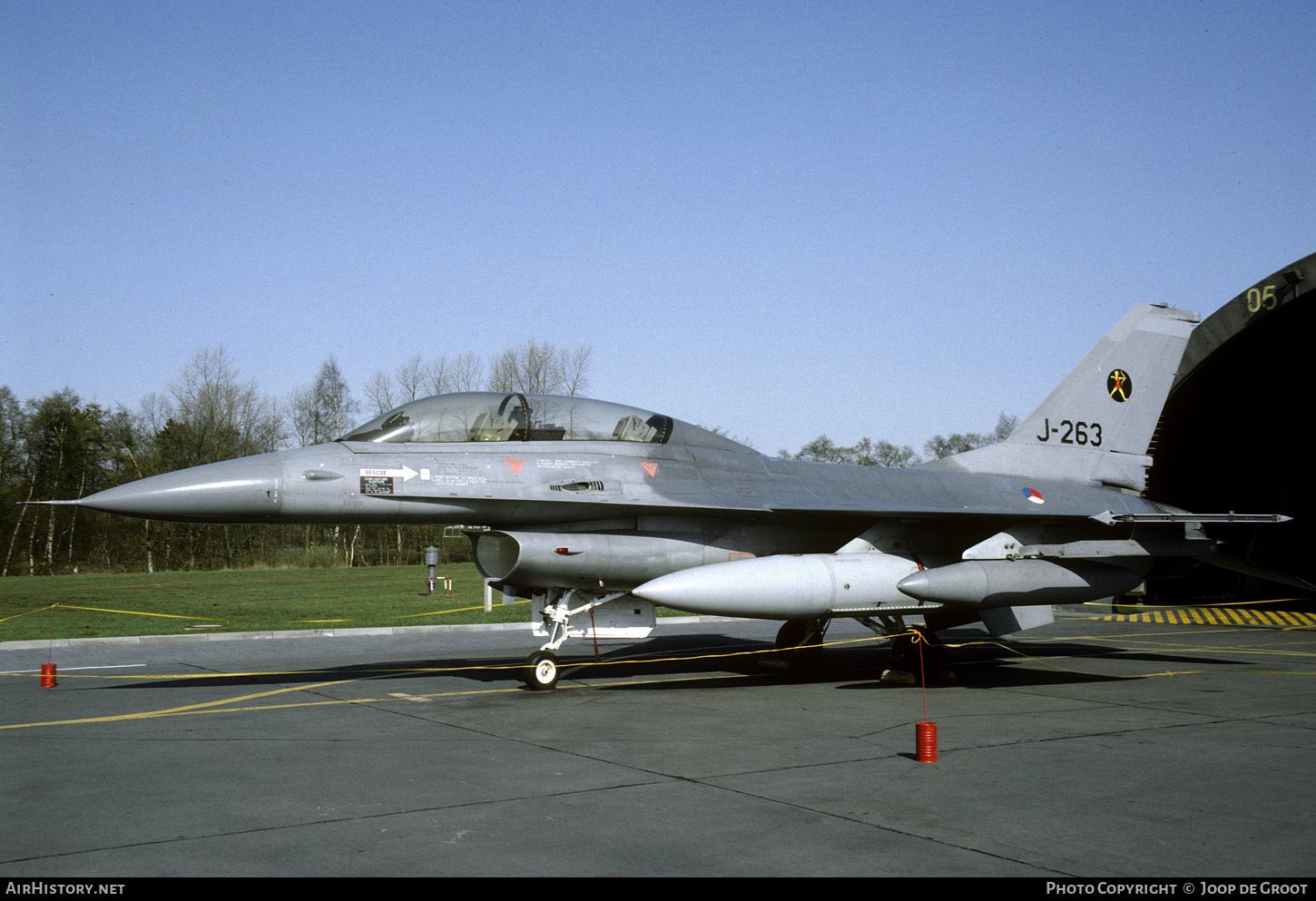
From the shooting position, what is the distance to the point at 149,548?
4103 cm

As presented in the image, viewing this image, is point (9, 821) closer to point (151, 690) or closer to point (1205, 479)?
point (151, 690)

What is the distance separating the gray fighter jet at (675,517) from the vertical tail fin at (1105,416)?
2.88 feet

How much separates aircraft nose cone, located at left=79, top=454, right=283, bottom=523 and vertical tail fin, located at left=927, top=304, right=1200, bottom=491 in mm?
9194

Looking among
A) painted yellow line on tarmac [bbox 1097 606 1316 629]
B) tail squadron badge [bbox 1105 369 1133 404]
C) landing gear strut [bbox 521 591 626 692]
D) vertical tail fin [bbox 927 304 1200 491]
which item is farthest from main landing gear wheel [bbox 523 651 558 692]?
painted yellow line on tarmac [bbox 1097 606 1316 629]

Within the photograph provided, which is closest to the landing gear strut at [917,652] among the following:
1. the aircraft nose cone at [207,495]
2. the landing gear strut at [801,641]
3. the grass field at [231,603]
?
the landing gear strut at [801,641]

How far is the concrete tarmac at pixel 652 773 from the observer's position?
474cm

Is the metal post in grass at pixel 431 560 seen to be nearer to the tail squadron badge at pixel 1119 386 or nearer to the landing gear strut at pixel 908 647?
the landing gear strut at pixel 908 647

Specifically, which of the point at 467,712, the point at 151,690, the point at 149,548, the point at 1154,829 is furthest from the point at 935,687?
the point at 149,548

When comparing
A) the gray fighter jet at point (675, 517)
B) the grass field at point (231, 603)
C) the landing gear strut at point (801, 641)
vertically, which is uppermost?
the gray fighter jet at point (675, 517)

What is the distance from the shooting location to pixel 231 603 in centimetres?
2266

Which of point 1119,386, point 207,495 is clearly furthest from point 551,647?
point 1119,386

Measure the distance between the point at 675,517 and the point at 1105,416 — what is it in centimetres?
748

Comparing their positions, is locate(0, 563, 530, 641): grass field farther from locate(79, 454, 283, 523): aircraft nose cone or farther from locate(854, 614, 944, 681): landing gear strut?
locate(854, 614, 944, 681): landing gear strut
